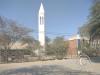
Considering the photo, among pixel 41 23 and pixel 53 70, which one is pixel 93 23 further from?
pixel 41 23

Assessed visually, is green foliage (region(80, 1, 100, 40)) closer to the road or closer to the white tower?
the road

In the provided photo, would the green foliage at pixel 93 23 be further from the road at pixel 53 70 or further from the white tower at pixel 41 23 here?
the white tower at pixel 41 23

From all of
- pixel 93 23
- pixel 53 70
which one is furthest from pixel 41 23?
pixel 53 70

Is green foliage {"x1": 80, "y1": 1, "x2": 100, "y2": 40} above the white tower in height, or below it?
below

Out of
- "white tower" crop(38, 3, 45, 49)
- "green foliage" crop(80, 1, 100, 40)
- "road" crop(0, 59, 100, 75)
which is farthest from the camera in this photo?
"white tower" crop(38, 3, 45, 49)

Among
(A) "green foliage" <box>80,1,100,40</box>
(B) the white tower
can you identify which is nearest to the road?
(A) "green foliage" <box>80,1,100,40</box>

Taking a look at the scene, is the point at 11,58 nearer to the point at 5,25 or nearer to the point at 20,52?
the point at 20,52

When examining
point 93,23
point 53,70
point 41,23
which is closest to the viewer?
point 53,70

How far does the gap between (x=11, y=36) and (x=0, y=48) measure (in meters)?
4.98

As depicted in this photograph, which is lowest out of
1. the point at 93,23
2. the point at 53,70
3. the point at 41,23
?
the point at 53,70

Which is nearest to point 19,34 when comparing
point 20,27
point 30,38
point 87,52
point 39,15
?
point 20,27

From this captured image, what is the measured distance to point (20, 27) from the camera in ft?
165

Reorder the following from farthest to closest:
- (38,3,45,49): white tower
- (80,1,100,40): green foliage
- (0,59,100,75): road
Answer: (38,3,45,49): white tower → (80,1,100,40): green foliage → (0,59,100,75): road

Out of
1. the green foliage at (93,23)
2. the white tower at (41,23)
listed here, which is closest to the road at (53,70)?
the green foliage at (93,23)
